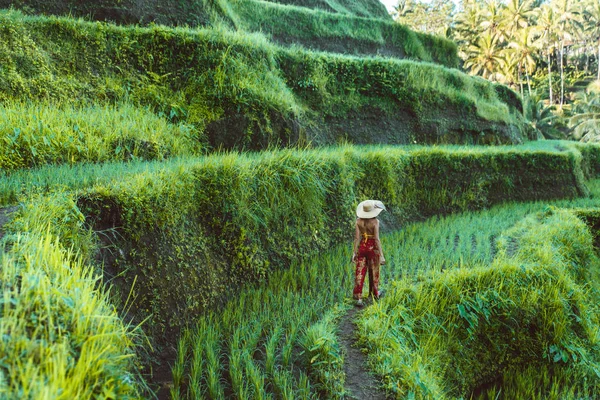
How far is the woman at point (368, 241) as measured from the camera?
12.3ft

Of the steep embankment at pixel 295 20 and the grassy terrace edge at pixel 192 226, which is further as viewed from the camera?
the steep embankment at pixel 295 20

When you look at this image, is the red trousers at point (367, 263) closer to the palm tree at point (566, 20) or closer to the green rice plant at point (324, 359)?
the green rice plant at point (324, 359)

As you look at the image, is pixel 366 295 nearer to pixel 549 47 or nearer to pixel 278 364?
pixel 278 364

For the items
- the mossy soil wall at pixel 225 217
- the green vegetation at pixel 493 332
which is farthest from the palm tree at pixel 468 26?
the green vegetation at pixel 493 332

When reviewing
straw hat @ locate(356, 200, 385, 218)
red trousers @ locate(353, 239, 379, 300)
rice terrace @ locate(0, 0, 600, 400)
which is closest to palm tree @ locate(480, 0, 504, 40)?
rice terrace @ locate(0, 0, 600, 400)

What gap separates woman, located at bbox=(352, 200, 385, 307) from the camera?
12.3 feet

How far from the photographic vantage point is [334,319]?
3598 millimetres

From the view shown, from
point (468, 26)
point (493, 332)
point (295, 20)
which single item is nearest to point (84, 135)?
point (493, 332)

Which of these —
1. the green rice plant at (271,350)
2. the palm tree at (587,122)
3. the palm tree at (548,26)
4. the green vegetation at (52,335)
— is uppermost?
the palm tree at (548,26)

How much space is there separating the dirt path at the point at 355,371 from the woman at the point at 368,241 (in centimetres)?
48

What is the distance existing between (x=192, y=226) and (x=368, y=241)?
1589mm

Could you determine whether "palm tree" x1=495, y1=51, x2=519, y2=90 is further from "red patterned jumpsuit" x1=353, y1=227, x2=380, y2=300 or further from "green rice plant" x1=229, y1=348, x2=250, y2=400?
"green rice plant" x1=229, y1=348, x2=250, y2=400

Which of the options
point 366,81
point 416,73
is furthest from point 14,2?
point 416,73

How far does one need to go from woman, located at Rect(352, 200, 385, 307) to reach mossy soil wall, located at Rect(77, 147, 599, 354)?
1.10 m
